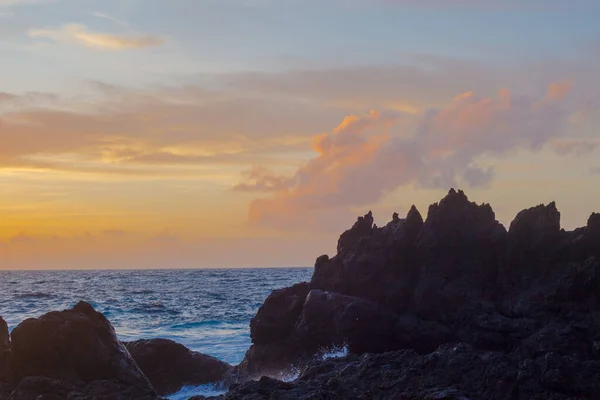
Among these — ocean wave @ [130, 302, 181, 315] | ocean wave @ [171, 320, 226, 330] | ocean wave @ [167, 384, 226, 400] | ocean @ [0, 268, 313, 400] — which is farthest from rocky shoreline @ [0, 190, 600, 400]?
ocean wave @ [130, 302, 181, 315]

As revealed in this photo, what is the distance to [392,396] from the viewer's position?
54.0 feet

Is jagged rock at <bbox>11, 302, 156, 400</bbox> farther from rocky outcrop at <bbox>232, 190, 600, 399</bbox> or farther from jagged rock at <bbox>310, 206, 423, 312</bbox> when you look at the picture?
jagged rock at <bbox>310, 206, 423, 312</bbox>

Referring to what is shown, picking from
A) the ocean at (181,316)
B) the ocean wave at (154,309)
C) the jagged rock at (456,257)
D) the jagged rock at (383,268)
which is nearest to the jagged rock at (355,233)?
the jagged rock at (383,268)

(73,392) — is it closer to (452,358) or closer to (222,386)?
(452,358)

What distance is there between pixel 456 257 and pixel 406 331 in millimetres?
3566

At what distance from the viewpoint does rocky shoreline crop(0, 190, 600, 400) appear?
16844 millimetres

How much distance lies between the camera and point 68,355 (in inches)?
752

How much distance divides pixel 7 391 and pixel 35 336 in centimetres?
211

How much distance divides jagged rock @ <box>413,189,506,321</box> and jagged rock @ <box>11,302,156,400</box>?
11578mm

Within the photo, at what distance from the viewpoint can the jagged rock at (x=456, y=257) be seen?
2641cm

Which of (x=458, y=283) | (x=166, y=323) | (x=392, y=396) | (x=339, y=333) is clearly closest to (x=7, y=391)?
(x=392, y=396)

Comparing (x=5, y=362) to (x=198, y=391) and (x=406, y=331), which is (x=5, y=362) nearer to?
(x=198, y=391)

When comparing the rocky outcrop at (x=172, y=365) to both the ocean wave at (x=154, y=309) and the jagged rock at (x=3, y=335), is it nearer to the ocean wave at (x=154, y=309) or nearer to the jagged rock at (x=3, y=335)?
the jagged rock at (x=3, y=335)

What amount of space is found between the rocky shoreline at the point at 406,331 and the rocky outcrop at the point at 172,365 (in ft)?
0.15
